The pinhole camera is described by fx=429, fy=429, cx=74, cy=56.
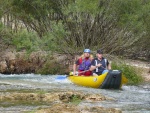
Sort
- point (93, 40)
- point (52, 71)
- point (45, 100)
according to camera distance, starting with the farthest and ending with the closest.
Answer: point (93, 40)
point (52, 71)
point (45, 100)

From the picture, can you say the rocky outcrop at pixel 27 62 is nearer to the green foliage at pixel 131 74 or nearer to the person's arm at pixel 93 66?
the green foliage at pixel 131 74

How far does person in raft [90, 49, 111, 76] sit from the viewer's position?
1353 cm

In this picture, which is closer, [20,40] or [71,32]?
[20,40]

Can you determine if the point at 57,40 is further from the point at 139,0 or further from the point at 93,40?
the point at 139,0

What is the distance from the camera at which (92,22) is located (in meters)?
21.1

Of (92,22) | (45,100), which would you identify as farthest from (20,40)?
(45,100)

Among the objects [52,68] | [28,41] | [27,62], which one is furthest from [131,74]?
[27,62]

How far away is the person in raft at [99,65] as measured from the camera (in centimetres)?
1353

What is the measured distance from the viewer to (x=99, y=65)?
44.1 feet

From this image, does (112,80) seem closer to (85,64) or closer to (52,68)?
(85,64)

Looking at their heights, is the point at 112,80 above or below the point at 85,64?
below

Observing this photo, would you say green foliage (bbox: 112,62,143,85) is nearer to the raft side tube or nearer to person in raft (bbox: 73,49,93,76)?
person in raft (bbox: 73,49,93,76)

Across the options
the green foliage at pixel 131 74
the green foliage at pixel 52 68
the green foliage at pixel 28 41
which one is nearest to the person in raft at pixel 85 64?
the green foliage at pixel 131 74

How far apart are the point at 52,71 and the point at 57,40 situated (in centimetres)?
185
